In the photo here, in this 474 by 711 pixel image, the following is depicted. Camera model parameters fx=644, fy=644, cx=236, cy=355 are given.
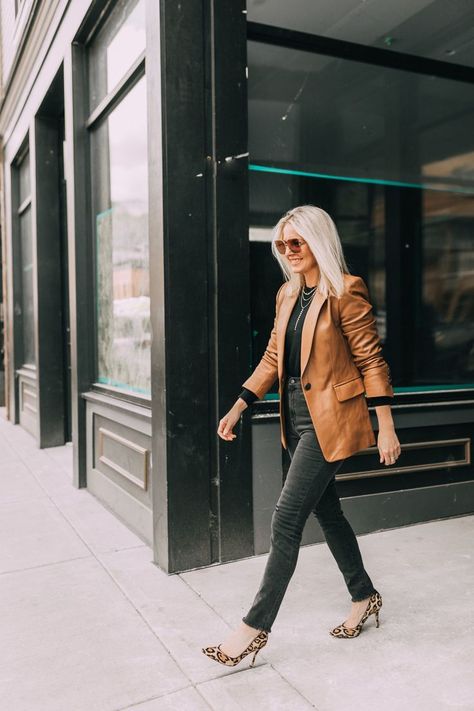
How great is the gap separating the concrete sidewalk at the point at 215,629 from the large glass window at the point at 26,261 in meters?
5.50

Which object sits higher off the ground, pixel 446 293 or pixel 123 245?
pixel 123 245

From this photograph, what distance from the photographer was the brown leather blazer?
2.82 meters

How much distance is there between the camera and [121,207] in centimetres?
549

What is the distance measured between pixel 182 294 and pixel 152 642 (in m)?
1.99

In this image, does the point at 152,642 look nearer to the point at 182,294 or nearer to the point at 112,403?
the point at 182,294

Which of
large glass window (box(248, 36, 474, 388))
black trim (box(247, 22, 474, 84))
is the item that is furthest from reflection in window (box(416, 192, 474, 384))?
black trim (box(247, 22, 474, 84))

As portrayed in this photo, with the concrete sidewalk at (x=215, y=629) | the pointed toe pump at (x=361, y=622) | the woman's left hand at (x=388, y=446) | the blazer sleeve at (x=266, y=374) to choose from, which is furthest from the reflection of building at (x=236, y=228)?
the woman's left hand at (x=388, y=446)

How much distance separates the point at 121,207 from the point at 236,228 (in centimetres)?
173

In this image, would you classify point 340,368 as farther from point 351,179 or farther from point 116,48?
point 116,48

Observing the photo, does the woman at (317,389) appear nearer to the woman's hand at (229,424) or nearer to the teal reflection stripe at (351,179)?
the woman's hand at (229,424)

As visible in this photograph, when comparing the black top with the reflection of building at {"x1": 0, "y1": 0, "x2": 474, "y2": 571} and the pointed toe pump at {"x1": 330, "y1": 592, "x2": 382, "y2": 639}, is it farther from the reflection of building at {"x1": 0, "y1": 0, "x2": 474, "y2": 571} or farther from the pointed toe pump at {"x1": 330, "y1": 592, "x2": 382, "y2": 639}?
the reflection of building at {"x1": 0, "y1": 0, "x2": 474, "y2": 571}

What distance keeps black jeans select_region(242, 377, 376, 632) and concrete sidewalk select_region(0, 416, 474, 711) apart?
32 centimetres

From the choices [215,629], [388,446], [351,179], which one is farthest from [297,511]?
[351,179]

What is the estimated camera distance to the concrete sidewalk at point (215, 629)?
263cm
